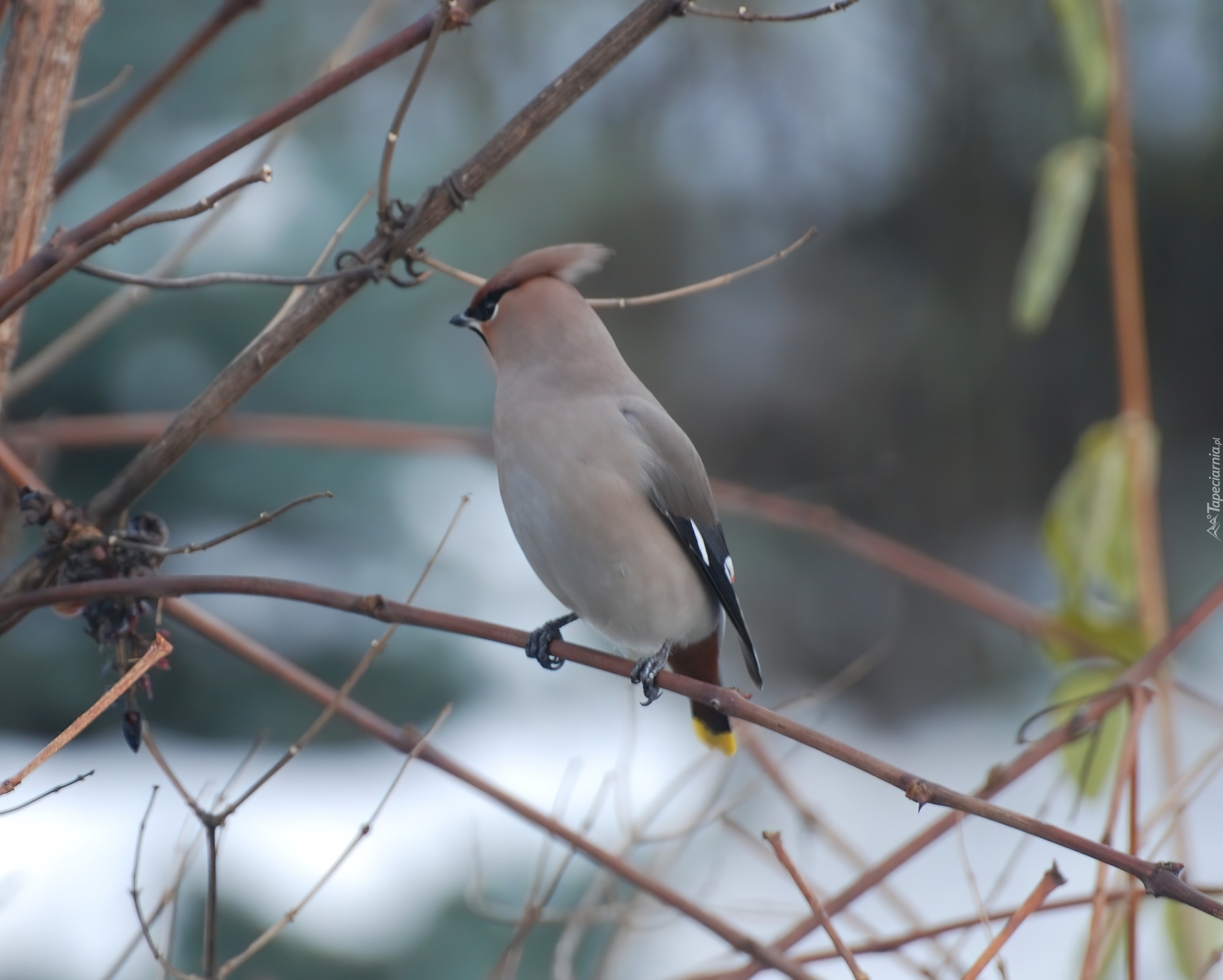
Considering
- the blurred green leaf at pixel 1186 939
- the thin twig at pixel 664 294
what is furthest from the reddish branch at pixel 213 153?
the blurred green leaf at pixel 1186 939

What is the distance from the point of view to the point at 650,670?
96 centimetres

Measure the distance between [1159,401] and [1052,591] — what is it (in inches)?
20.4

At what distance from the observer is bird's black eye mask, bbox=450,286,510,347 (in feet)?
3.26

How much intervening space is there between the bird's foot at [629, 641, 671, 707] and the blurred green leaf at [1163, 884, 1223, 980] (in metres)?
0.48

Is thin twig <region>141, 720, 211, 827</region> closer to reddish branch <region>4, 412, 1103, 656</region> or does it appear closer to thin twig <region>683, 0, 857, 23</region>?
reddish branch <region>4, 412, 1103, 656</region>

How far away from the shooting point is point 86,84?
1620 mm

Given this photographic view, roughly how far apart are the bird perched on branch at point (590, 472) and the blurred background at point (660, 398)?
0.12m

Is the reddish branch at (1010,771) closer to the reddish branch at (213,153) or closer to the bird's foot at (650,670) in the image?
the bird's foot at (650,670)

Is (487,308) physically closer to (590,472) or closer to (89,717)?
(590,472)

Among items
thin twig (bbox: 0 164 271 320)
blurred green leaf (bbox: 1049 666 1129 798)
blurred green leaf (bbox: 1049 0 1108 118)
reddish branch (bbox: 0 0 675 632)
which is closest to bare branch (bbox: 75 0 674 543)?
reddish branch (bbox: 0 0 675 632)

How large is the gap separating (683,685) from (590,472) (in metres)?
0.26

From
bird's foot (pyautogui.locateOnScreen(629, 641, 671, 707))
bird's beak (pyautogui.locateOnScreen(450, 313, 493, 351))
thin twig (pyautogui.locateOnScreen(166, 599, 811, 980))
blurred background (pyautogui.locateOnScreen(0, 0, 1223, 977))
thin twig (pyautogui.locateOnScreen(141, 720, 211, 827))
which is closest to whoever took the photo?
thin twig (pyautogui.locateOnScreen(141, 720, 211, 827))

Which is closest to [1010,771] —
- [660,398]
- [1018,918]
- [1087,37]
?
[1018,918]

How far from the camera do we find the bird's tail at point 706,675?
1.12 m
